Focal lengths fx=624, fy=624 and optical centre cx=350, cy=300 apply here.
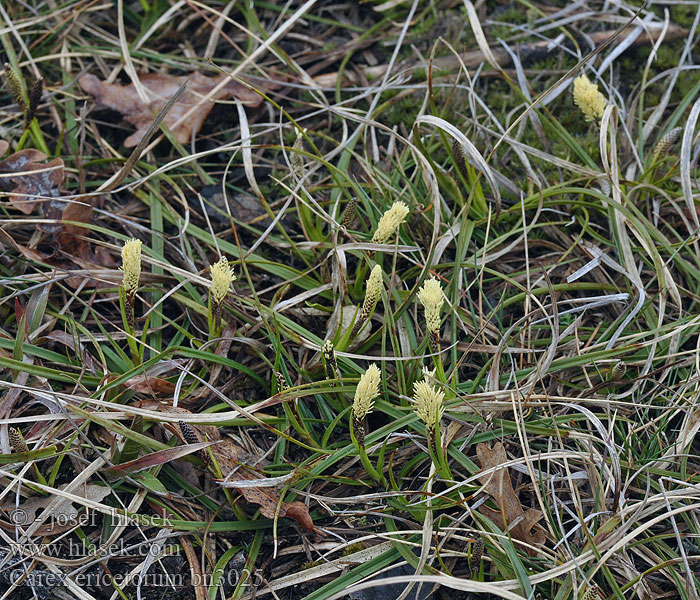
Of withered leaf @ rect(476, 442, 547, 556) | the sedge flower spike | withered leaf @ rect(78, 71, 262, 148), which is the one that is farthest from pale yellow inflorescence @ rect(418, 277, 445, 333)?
withered leaf @ rect(78, 71, 262, 148)

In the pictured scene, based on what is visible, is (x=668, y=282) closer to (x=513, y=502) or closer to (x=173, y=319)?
(x=513, y=502)

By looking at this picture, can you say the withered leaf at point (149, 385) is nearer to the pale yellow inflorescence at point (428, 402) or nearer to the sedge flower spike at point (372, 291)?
the sedge flower spike at point (372, 291)

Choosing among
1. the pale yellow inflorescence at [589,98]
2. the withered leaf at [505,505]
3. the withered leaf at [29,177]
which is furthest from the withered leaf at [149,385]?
the pale yellow inflorescence at [589,98]

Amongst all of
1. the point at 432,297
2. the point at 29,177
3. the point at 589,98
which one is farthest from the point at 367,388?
the point at 29,177

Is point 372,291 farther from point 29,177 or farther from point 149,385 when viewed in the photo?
point 29,177

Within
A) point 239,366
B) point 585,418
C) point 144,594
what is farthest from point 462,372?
point 144,594
